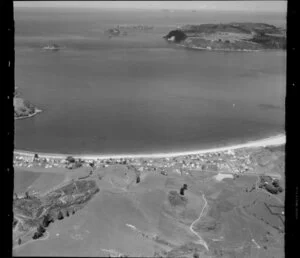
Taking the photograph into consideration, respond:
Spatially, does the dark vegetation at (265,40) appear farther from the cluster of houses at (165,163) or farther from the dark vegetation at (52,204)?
the dark vegetation at (52,204)

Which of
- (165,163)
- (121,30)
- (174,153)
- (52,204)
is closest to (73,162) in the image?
(165,163)

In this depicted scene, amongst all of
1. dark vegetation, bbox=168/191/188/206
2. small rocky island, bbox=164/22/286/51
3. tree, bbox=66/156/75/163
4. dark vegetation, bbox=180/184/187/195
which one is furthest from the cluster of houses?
small rocky island, bbox=164/22/286/51

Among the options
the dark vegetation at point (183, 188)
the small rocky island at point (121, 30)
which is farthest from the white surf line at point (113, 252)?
the small rocky island at point (121, 30)

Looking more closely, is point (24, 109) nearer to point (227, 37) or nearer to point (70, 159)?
point (70, 159)

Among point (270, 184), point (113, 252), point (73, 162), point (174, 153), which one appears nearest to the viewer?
point (113, 252)

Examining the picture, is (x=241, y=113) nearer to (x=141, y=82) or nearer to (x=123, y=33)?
(x=141, y=82)

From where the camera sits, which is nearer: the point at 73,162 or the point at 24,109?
the point at 73,162
